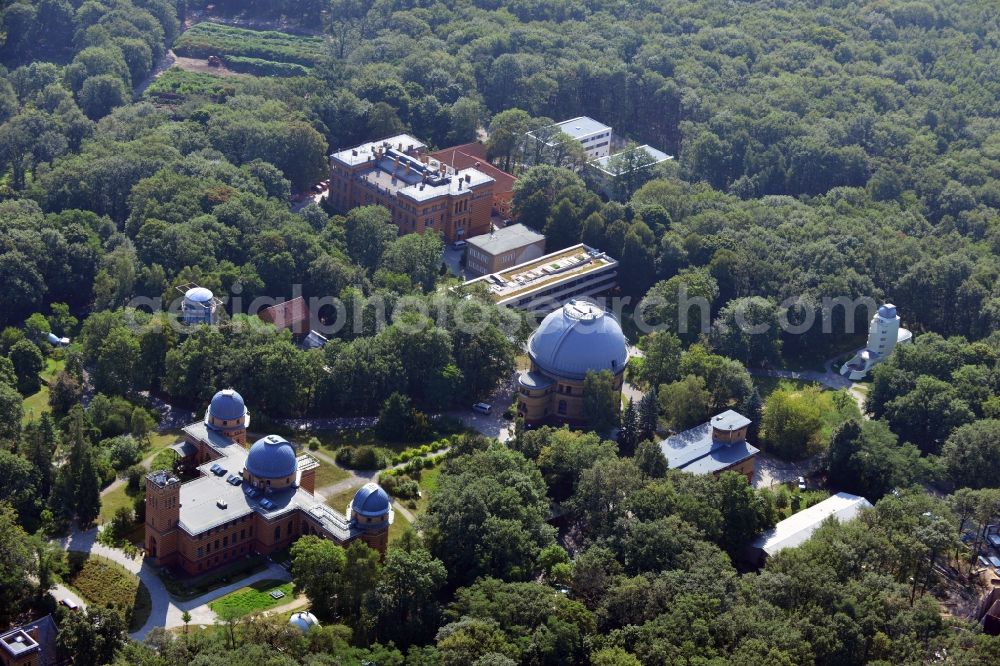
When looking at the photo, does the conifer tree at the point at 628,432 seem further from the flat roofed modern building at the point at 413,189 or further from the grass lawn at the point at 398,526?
the flat roofed modern building at the point at 413,189

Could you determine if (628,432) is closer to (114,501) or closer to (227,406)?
(227,406)

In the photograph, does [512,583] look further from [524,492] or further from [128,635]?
[128,635]

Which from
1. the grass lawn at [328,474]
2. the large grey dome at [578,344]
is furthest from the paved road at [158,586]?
the large grey dome at [578,344]

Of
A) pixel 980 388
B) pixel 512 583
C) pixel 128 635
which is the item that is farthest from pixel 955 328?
pixel 128 635

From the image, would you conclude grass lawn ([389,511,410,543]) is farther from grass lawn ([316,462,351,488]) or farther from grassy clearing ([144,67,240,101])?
grassy clearing ([144,67,240,101])

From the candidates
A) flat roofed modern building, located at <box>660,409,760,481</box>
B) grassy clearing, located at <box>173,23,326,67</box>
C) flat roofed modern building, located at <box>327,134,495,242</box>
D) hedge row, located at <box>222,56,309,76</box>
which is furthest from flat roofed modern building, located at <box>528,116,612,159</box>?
flat roofed modern building, located at <box>660,409,760,481</box>

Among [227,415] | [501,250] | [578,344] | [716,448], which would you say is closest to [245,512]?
[227,415]
